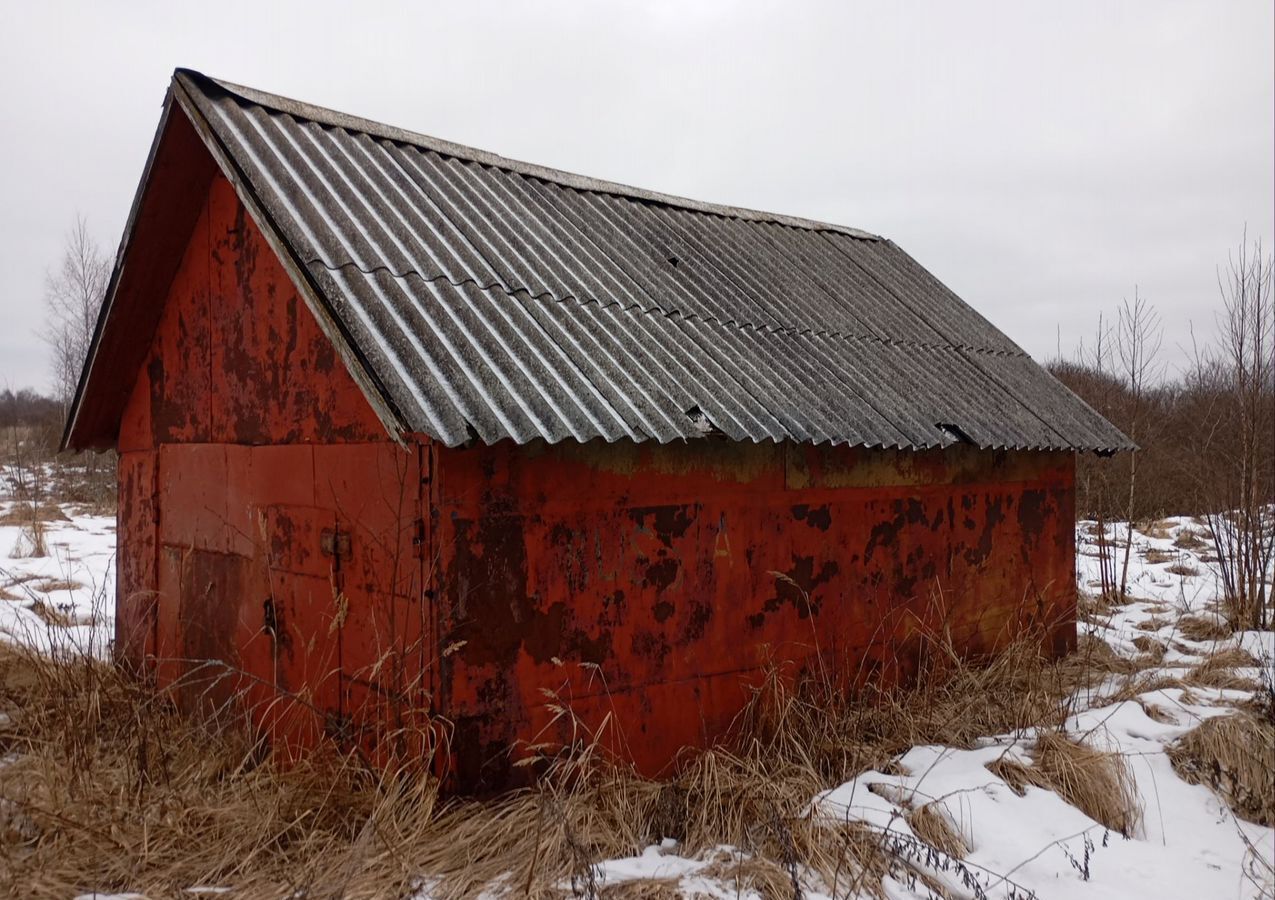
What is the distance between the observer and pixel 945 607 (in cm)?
653

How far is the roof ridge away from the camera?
4594mm

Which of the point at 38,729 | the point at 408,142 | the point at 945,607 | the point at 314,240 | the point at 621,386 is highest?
the point at 408,142

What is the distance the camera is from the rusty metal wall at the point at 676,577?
402 cm

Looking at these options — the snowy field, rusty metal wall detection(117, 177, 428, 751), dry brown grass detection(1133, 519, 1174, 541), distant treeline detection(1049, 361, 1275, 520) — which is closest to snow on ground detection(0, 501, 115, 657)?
rusty metal wall detection(117, 177, 428, 751)

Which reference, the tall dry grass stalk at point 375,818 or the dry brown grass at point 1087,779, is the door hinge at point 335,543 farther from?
the dry brown grass at point 1087,779

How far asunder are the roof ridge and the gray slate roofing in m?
0.02

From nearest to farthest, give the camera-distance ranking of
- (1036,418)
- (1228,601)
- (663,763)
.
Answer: (663,763) < (1036,418) < (1228,601)

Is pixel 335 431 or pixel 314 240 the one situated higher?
pixel 314 240

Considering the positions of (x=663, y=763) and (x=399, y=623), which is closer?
(x=399, y=623)

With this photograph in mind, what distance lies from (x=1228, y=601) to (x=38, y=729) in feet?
33.9

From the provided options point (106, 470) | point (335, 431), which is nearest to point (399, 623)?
point (335, 431)

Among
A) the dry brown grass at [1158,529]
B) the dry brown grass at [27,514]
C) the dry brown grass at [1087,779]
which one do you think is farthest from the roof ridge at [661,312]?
the dry brown grass at [27,514]

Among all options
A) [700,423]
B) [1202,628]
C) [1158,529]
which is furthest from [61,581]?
[1158,529]

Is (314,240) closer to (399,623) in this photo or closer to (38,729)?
(399,623)
